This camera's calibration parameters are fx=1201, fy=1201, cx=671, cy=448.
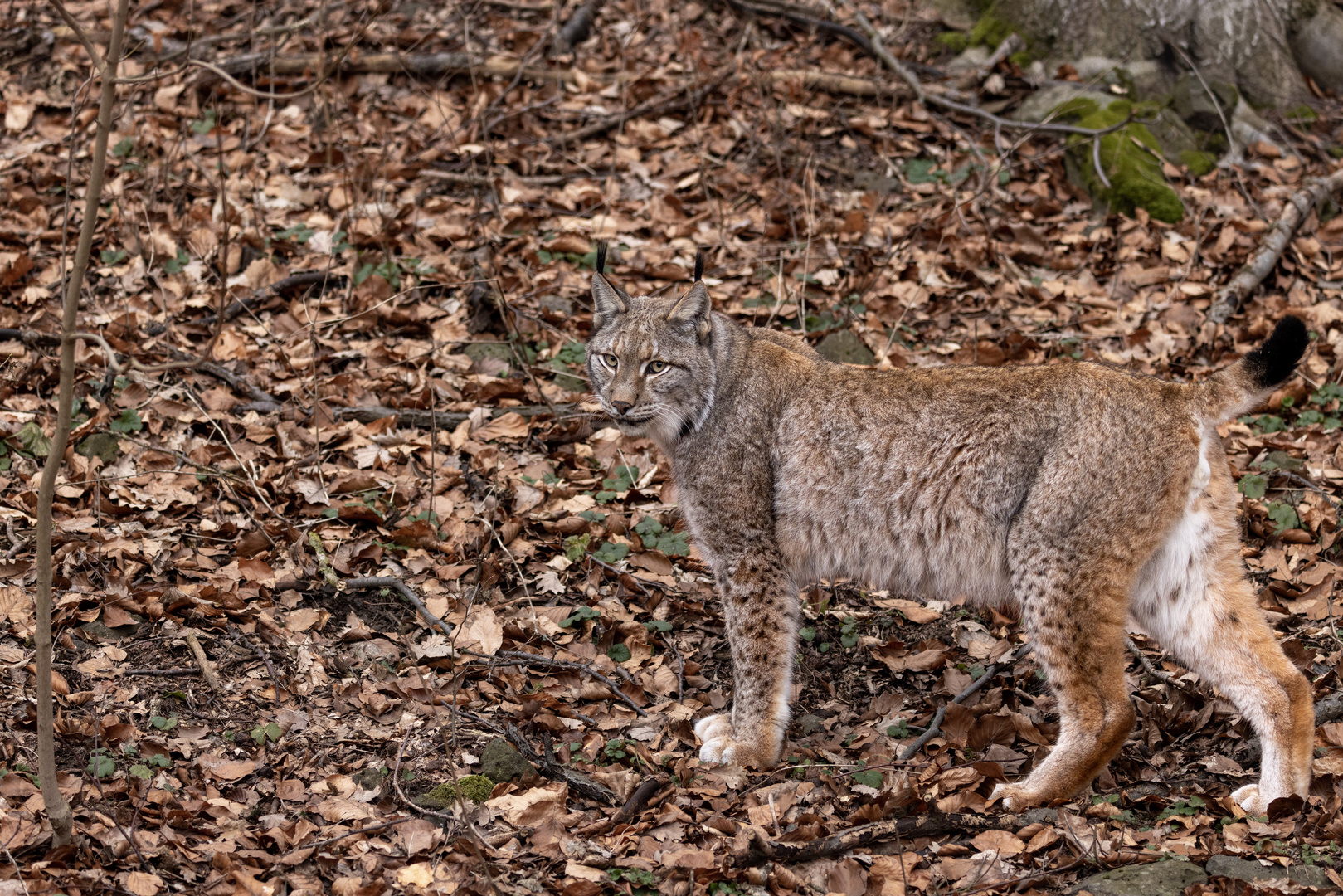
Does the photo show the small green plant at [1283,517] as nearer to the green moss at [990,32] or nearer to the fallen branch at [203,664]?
the fallen branch at [203,664]

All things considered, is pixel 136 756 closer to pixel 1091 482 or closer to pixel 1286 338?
pixel 1091 482

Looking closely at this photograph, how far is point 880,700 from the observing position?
5344 millimetres

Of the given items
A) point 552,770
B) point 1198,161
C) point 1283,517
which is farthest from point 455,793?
point 1198,161

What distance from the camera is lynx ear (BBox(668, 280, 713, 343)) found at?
521 cm

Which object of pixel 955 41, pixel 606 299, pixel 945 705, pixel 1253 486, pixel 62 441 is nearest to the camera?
pixel 62 441

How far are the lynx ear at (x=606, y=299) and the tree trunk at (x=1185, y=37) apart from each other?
5880 millimetres

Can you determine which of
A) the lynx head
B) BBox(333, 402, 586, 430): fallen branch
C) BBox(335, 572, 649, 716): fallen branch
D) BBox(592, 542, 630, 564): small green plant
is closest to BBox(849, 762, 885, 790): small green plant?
BBox(335, 572, 649, 716): fallen branch

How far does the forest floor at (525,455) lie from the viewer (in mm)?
4195

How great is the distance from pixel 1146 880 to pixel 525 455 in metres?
3.88

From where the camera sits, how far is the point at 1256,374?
4.49 meters

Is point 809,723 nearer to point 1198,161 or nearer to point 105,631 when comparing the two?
point 105,631

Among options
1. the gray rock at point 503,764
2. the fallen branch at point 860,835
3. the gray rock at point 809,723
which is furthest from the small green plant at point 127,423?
the fallen branch at point 860,835

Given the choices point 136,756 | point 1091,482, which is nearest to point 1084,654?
point 1091,482

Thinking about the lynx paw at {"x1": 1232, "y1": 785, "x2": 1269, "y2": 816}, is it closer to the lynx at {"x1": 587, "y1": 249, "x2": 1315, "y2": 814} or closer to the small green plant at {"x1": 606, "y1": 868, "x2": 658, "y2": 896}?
the lynx at {"x1": 587, "y1": 249, "x2": 1315, "y2": 814}
